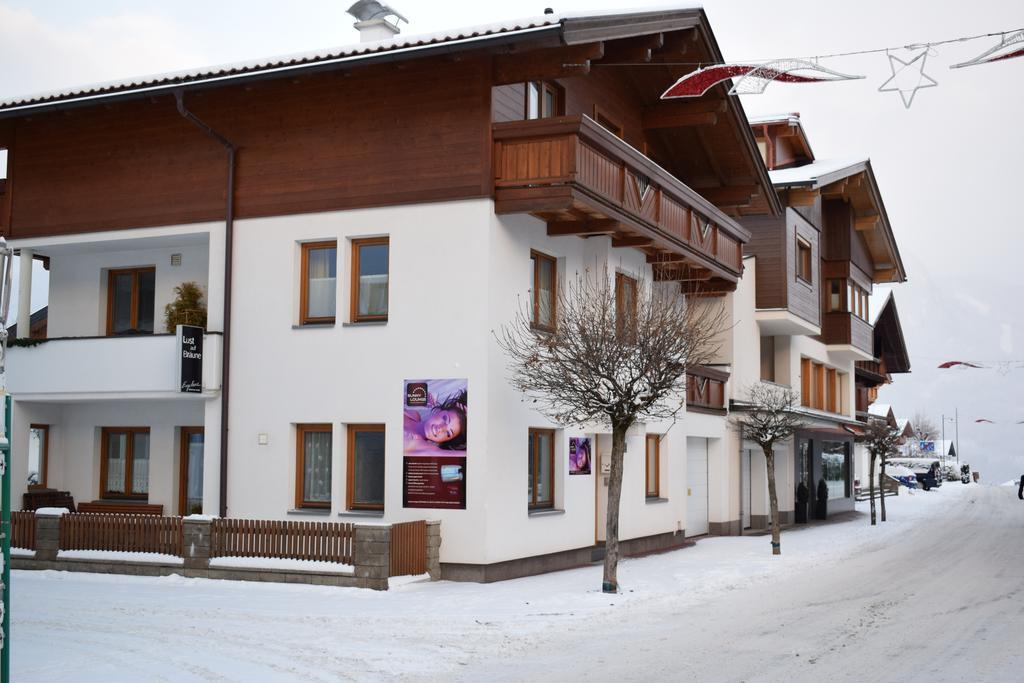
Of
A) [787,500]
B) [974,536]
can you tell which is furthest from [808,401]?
[974,536]

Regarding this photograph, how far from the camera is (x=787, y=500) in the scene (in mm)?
33438

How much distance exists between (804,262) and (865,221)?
19.5 feet

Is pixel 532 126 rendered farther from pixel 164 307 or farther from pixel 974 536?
pixel 974 536

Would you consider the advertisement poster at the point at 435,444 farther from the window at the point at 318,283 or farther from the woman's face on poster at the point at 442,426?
the window at the point at 318,283

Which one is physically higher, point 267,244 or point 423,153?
point 423,153

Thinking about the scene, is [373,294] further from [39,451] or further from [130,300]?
[39,451]

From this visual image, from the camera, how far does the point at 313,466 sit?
18625 mm

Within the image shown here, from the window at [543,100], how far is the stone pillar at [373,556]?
23.6 feet

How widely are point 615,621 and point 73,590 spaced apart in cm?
745

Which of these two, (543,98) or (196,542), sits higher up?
(543,98)

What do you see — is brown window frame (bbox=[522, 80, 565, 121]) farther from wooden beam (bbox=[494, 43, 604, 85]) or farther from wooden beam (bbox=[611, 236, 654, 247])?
wooden beam (bbox=[611, 236, 654, 247])

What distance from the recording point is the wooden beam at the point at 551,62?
17.2 meters

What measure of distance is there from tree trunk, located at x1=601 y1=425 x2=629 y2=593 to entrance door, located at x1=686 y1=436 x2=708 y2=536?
1110 centimetres

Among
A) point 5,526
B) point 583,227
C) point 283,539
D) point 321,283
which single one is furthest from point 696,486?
point 5,526
